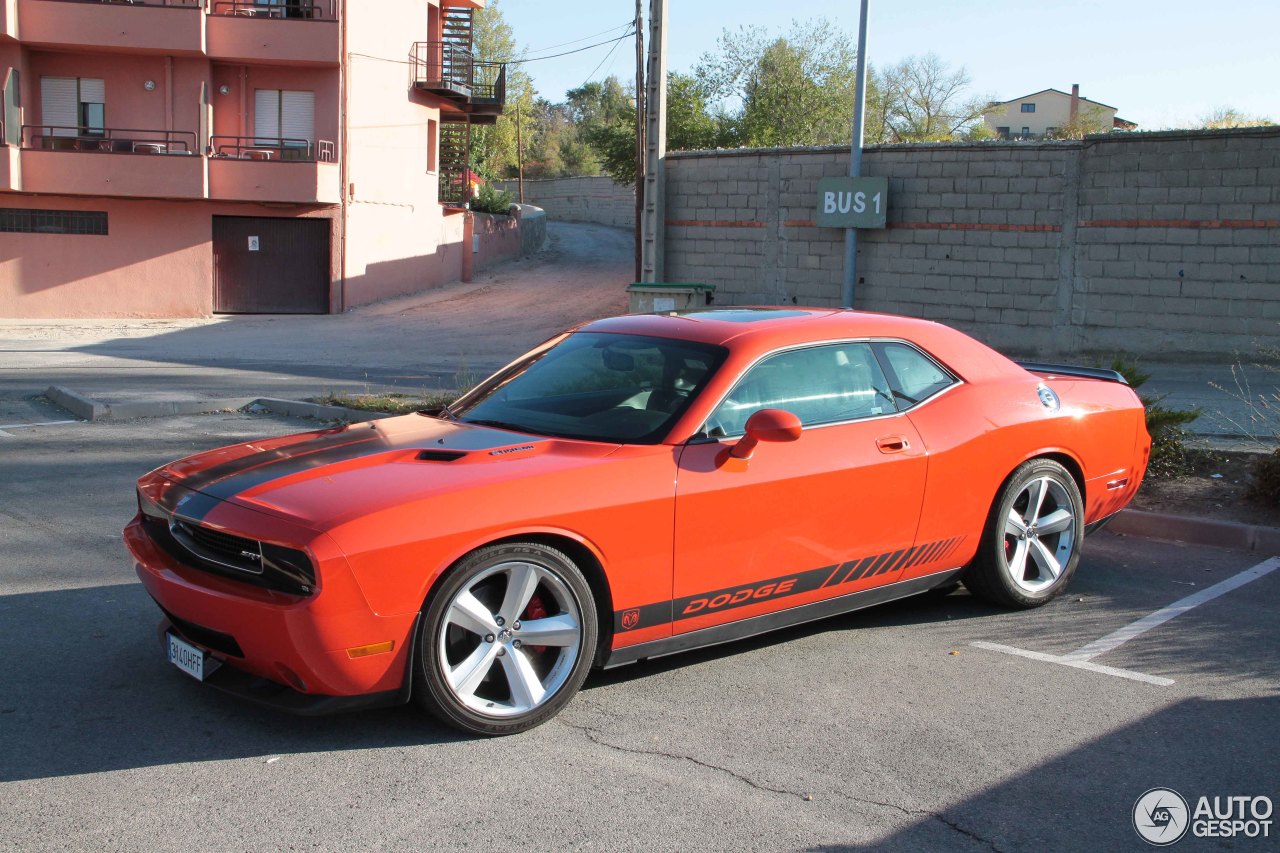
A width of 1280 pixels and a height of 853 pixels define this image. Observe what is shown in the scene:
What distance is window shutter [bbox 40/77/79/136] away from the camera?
2897cm

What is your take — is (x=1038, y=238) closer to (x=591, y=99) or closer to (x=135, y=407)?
(x=135, y=407)

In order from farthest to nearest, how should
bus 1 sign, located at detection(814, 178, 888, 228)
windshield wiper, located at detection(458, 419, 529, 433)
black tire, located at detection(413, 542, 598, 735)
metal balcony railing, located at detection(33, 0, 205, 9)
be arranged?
metal balcony railing, located at detection(33, 0, 205, 9) < bus 1 sign, located at detection(814, 178, 888, 228) < windshield wiper, located at detection(458, 419, 529, 433) < black tire, located at detection(413, 542, 598, 735)

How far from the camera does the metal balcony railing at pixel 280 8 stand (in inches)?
1158

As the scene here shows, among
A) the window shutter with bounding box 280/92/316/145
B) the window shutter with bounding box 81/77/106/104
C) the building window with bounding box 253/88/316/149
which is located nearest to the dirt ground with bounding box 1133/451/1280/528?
the building window with bounding box 253/88/316/149

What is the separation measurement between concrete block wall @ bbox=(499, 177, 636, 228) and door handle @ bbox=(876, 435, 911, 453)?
2071 inches

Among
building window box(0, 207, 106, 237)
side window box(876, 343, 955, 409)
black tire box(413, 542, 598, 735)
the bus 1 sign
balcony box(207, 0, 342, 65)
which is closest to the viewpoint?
black tire box(413, 542, 598, 735)

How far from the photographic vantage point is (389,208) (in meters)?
32.4

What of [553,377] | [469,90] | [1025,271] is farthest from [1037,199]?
[469,90]

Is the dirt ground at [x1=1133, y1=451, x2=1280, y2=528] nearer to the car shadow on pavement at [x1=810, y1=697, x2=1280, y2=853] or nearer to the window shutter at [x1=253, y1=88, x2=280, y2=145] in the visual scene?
the car shadow on pavement at [x1=810, y1=697, x2=1280, y2=853]

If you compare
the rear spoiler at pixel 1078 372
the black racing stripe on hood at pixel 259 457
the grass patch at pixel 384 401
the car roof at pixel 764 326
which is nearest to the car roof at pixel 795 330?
the car roof at pixel 764 326

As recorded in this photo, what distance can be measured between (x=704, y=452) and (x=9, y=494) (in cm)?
569

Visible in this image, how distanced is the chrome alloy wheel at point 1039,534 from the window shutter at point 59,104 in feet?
94.8

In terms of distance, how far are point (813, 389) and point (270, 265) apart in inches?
1071

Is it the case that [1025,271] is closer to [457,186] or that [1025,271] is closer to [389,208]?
[389,208]
